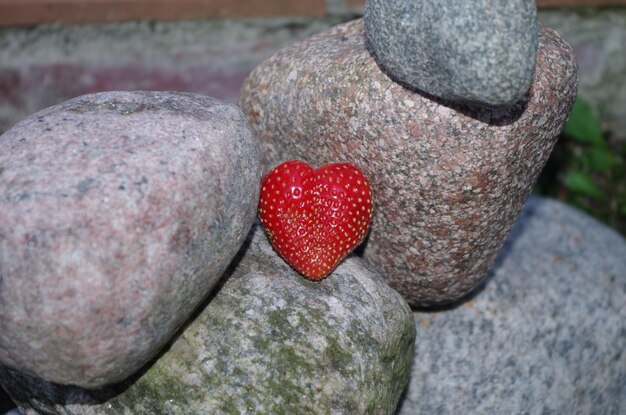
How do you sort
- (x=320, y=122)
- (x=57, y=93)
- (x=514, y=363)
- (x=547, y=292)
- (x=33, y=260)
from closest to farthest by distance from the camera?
(x=33, y=260) < (x=320, y=122) < (x=514, y=363) < (x=547, y=292) < (x=57, y=93)

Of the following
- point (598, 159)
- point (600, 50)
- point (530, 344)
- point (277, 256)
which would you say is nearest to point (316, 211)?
point (277, 256)

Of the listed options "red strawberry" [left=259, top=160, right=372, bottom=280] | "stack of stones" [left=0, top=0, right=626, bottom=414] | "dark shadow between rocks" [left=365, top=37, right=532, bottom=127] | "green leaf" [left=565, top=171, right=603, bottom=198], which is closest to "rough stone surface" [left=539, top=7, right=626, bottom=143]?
"green leaf" [left=565, top=171, right=603, bottom=198]

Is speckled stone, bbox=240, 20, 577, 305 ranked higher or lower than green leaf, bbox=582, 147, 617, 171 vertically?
higher

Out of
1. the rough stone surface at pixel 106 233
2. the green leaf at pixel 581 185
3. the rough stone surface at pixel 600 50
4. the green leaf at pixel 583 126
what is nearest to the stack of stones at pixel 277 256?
the rough stone surface at pixel 106 233

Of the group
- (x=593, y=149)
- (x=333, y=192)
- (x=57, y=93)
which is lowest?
(x=593, y=149)

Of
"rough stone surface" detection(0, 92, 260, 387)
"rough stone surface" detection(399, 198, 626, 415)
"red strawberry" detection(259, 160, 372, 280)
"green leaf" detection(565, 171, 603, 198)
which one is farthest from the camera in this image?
"green leaf" detection(565, 171, 603, 198)

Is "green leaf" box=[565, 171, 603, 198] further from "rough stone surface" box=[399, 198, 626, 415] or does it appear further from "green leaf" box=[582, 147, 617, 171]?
"rough stone surface" box=[399, 198, 626, 415]

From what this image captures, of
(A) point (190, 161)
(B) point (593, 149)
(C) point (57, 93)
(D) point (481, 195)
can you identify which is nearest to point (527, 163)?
(D) point (481, 195)

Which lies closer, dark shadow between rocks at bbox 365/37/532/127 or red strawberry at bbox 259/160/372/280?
dark shadow between rocks at bbox 365/37/532/127

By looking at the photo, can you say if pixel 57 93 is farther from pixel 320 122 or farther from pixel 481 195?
pixel 481 195
